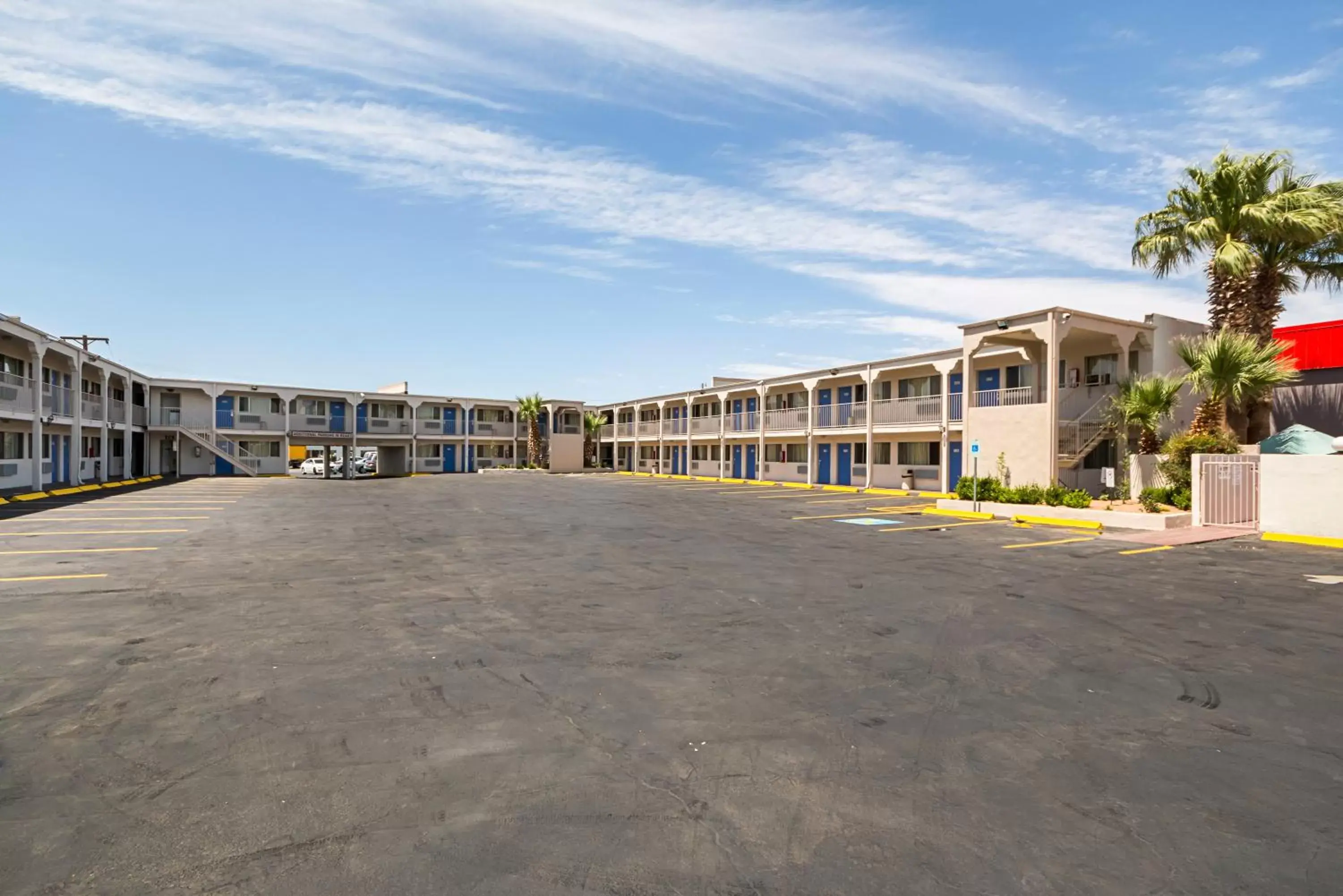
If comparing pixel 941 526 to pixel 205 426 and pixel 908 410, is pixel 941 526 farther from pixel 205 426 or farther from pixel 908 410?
pixel 205 426

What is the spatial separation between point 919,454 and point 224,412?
46791 mm

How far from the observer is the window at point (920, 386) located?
3528 centimetres

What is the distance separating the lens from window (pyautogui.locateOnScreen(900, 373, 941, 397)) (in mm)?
35281

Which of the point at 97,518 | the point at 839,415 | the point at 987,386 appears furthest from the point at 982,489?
the point at 97,518

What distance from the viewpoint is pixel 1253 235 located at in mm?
23031

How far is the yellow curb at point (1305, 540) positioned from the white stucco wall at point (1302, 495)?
0.34 ft

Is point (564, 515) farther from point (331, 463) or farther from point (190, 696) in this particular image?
point (331, 463)

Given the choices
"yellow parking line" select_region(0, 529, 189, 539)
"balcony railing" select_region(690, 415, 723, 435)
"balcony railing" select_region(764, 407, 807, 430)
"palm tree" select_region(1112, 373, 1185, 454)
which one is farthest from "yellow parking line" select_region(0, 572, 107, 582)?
"balcony railing" select_region(690, 415, 723, 435)

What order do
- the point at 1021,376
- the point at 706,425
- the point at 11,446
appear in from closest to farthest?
the point at 11,446
the point at 1021,376
the point at 706,425

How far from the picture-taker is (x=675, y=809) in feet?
14.1

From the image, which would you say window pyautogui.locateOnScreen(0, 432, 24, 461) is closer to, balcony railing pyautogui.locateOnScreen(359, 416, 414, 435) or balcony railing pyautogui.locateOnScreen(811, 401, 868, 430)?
balcony railing pyautogui.locateOnScreen(359, 416, 414, 435)

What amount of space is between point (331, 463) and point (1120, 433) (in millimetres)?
56605

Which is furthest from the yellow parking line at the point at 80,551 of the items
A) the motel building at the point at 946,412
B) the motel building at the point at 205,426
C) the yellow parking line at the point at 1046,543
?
the motel building at the point at 946,412

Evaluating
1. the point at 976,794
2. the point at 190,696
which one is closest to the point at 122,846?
the point at 190,696
